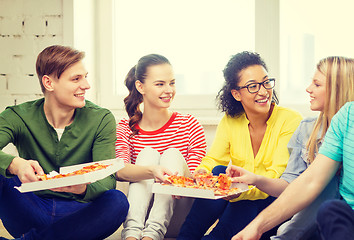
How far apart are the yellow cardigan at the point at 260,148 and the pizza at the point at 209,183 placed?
218 millimetres

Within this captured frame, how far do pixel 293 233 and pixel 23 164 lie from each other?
1081 millimetres

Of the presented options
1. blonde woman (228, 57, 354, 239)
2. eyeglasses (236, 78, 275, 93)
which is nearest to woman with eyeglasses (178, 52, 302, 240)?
eyeglasses (236, 78, 275, 93)

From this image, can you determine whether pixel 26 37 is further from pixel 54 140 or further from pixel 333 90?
pixel 333 90

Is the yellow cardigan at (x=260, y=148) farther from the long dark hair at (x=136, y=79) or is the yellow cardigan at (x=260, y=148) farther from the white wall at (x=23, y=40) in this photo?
the white wall at (x=23, y=40)

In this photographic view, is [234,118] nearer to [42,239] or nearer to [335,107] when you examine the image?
[335,107]

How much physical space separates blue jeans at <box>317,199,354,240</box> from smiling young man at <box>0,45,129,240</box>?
0.91 metres

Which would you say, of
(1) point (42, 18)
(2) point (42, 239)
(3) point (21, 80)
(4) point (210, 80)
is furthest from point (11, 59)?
(2) point (42, 239)

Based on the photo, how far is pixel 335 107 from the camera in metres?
1.78

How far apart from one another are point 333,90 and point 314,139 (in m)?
0.21

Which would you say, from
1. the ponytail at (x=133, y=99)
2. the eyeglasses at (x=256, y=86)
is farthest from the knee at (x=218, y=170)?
the ponytail at (x=133, y=99)

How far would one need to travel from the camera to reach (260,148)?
2166 millimetres

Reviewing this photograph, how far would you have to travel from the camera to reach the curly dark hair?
2.28 meters

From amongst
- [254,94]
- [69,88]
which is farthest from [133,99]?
[254,94]

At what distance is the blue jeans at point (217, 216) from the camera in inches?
79.5
